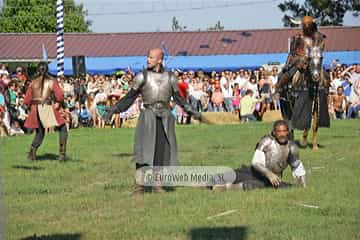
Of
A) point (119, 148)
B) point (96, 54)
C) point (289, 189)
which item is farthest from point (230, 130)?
point (96, 54)

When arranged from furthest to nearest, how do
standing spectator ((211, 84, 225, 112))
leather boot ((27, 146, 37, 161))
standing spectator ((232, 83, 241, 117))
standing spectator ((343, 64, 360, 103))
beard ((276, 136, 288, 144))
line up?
standing spectator ((211, 84, 225, 112)) < standing spectator ((232, 83, 241, 117)) < standing spectator ((343, 64, 360, 103)) < leather boot ((27, 146, 37, 161)) < beard ((276, 136, 288, 144))

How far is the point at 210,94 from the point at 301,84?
11757 mm

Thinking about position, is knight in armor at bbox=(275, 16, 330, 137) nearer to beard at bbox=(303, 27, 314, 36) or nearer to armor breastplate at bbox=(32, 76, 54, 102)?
beard at bbox=(303, 27, 314, 36)

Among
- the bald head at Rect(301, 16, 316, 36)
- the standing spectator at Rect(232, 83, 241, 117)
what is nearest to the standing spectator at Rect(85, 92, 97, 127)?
the standing spectator at Rect(232, 83, 241, 117)

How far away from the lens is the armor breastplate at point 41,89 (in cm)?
1541

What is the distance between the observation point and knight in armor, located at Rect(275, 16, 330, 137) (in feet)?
53.4

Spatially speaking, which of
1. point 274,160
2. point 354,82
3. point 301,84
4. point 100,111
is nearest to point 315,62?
point 301,84

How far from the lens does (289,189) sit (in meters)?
10.8

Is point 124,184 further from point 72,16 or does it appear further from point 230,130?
point 72,16

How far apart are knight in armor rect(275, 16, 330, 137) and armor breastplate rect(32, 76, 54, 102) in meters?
4.23

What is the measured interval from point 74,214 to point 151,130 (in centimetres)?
204

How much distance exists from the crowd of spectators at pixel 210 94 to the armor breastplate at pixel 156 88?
14.8m

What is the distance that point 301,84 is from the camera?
16.9 meters

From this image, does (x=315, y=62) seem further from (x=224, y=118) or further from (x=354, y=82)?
(x=354, y=82)
